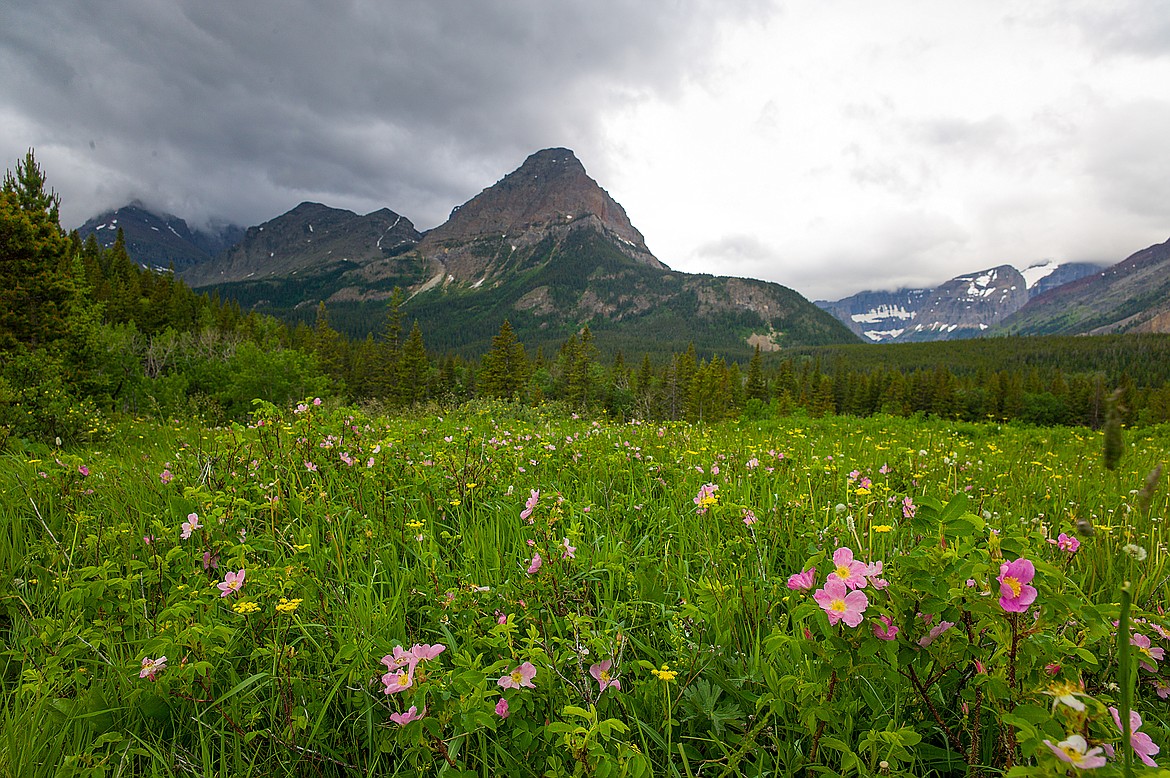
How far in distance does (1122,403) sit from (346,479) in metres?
4.18

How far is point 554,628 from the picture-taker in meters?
2.22

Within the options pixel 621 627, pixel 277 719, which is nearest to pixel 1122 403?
pixel 621 627

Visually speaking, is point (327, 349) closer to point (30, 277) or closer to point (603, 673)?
point (30, 277)

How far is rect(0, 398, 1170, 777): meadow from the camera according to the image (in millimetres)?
1361

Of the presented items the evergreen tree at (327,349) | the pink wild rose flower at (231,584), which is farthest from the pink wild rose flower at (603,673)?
the evergreen tree at (327,349)

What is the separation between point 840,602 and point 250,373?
38.1 meters

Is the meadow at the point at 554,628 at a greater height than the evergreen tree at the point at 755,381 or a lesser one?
greater

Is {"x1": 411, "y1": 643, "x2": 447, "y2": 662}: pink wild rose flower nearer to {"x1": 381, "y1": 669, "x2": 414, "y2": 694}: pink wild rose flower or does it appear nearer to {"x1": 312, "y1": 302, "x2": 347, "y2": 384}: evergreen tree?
{"x1": 381, "y1": 669, "x2": 414, "y2": 694}: pink wild rose flower

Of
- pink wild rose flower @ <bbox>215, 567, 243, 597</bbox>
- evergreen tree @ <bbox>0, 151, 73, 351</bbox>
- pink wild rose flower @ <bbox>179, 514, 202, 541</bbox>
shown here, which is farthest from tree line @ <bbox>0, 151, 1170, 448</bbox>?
pink wild rose flower @ <bbox>179, 514, 202, 541</bbox>

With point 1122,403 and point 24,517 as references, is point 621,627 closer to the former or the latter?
point 1122,403

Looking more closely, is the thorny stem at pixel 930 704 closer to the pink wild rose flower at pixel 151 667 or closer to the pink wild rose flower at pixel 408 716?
the pink wild rose flower at pixel 408 716

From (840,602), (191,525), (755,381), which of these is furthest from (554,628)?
(755,381)

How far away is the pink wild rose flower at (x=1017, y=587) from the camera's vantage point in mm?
1273

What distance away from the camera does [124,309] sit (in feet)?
Answer: 154
